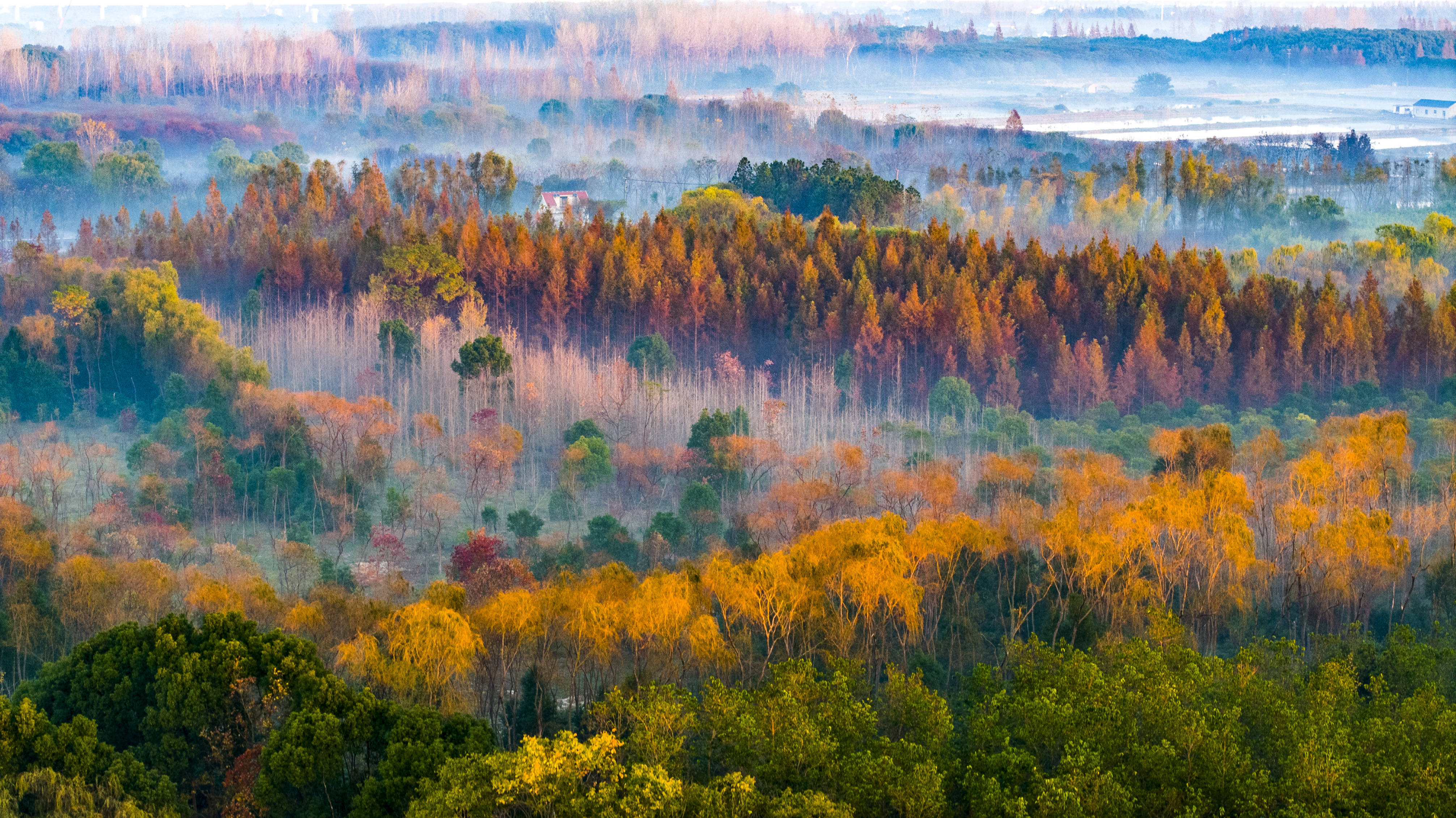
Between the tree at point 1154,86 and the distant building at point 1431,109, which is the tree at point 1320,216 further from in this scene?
the tree at point 1154,86

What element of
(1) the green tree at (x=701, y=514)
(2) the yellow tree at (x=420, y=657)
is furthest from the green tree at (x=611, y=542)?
(2) the yellow tree at (x=420, y=657)

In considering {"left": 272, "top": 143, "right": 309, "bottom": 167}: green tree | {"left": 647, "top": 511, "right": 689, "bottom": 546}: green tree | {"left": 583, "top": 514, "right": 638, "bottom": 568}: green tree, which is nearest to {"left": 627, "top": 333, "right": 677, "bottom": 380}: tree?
{"left": 647, "top": 511, "right": 689, "bottom": 546}: green tree

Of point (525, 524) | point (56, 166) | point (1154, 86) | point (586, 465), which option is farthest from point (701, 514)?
point (1154, 86)

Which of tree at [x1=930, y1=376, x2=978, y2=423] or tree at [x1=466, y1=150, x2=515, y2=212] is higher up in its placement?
tree at [x1=466, y1=150, x2=515, y2=212]

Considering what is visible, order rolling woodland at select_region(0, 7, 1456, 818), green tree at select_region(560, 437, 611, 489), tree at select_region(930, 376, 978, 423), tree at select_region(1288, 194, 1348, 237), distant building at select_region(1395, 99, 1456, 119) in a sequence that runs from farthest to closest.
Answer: distant building at select_region(1395, 99, 1456, 119), tree at select_region(1288, 194, 1348, 237), tree at select_region(930, 376, 978, 423), green tree at select_region(560, 437, 611, 489), rolling woodland at select_region(0, 7, 1456, 818)

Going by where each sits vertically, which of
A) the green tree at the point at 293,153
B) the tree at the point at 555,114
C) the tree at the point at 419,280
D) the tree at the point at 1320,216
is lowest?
the tree at the point at 419,280

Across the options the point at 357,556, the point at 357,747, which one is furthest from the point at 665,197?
the point at 357,747

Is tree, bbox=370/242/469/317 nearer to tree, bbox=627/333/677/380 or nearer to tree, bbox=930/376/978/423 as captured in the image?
tree, bbox=627/333/677/380
